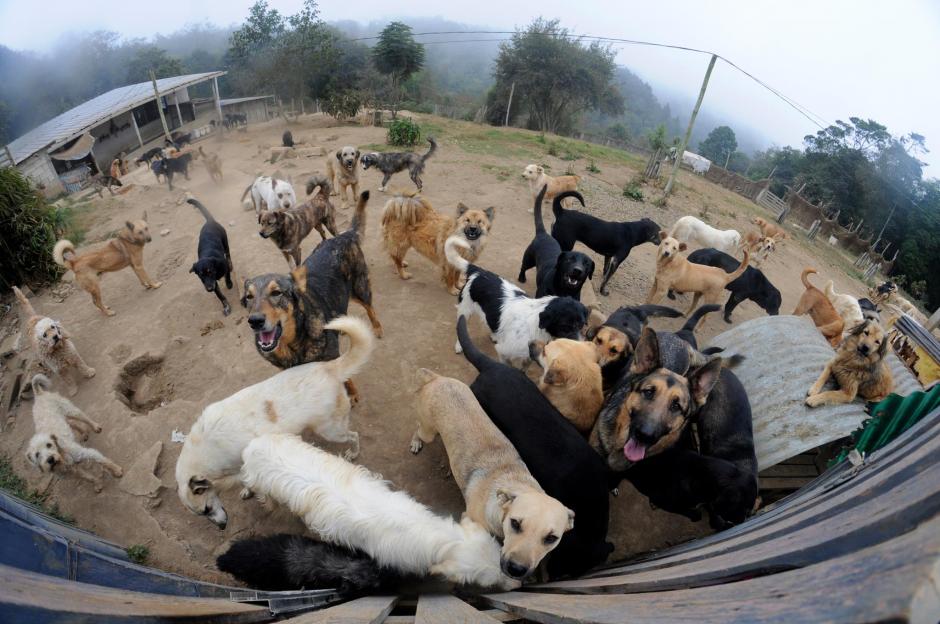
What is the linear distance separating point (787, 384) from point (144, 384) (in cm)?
851

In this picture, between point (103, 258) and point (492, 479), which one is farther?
point (103, 258)

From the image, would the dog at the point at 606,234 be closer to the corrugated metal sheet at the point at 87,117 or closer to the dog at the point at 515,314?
the dog at the point at 515,314

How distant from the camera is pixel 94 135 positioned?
80.1ft

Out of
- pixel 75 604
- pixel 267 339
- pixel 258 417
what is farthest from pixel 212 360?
pixel 75 604

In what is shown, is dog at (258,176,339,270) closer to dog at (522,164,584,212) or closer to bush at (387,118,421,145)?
dog at (522,164,584,212)

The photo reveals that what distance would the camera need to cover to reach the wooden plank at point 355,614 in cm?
205

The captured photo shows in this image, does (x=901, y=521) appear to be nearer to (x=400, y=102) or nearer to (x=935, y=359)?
(x=935, y=359)

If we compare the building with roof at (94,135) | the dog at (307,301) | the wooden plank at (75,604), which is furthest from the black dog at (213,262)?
the building with roof at (94,135)

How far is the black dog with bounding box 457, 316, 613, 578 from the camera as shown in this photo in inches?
133

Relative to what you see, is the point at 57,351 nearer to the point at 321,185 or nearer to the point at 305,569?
the point at 305,569

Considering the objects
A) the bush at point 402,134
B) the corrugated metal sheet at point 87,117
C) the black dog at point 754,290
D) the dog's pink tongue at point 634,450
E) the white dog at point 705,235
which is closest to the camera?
the dog's pink tongue at point 634,450

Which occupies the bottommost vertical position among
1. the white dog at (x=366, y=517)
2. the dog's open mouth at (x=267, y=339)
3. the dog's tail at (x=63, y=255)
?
the dog's tail at (x=63, y=255)

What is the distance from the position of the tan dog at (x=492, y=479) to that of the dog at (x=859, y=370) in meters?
3.43

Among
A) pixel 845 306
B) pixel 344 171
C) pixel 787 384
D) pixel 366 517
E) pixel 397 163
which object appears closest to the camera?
pixel 366 517
